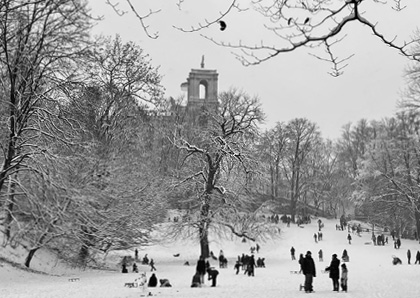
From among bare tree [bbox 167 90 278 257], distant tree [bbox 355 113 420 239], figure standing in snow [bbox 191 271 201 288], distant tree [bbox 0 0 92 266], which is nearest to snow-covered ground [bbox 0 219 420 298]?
figure standing in snow [bbox 191 271 201 288]

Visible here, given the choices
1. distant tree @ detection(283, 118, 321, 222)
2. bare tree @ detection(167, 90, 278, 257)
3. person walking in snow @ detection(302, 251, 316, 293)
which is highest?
distant tree @ detection(283, 118, 321, 222)

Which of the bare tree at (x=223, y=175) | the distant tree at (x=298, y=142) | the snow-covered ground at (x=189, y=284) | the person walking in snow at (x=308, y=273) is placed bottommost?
the snow-covered ground at (x=189, y=284)

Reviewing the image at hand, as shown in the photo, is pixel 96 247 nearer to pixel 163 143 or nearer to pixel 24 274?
pixel 24 274

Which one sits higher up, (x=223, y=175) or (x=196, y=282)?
(x=223, y=175)

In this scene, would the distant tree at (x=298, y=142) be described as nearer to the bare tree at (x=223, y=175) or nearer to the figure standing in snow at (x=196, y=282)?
the bare tree at (x=223, y=175)

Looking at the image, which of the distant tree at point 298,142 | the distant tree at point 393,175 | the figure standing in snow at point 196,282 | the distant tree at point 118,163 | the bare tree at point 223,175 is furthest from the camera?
the distant tree at point 298,142

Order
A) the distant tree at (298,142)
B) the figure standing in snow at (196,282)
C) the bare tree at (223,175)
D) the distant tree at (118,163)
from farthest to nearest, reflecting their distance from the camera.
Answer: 1. the distant tree at (298,142)
2. the bare tree at (223,175)
3. the distant tree at (118,163)
4. the figure standing in snow at (196,282)

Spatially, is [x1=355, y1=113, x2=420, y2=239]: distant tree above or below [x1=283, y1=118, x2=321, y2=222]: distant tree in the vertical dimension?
below

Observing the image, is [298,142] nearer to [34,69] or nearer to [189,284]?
[189,284]

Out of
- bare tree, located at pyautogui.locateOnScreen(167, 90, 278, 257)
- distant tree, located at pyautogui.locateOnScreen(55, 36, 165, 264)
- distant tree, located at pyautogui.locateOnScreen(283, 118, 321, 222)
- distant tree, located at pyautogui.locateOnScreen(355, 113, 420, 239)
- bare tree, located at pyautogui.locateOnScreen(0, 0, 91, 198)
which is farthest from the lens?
distant tree, located at pyautogui.locateOnScreen(283, 118, 321, 222)

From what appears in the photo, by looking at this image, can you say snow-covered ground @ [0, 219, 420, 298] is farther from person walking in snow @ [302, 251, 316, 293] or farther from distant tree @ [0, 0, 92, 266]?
distant tree @ [0, 0, 92, 266]

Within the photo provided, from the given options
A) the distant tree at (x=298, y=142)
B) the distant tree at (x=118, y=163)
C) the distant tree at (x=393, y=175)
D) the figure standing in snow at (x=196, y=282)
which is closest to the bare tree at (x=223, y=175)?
the distant tree at (x=118, y=163)

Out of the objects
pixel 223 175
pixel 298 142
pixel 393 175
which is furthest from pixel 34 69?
pixel 298 142

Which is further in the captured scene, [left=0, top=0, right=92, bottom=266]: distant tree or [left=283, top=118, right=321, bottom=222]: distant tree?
[left=283, top=118, right=321, bottom=222]: distant tree
